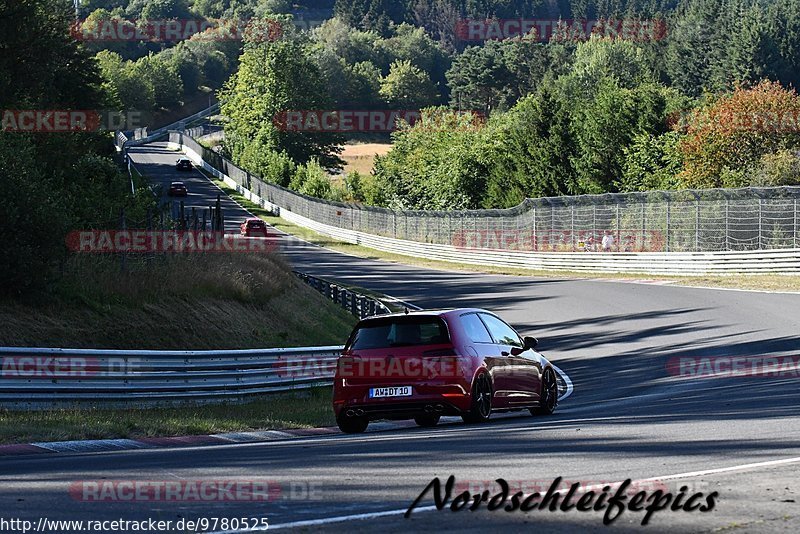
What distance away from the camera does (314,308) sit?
3288cm

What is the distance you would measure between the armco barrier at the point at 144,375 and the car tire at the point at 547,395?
17.8ft

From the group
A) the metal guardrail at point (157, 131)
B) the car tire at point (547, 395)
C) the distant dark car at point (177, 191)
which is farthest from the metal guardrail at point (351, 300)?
the metal guardrail at point (157, 131)

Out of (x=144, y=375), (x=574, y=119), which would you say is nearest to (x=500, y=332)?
(x=144, y=375)

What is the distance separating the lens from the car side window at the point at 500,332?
16078 millimetres

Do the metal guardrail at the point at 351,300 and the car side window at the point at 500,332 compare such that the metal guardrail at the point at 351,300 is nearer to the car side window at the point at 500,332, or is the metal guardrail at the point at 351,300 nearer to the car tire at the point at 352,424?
the car side window at the point at 500,332

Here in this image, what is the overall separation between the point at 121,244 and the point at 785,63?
120392 mm

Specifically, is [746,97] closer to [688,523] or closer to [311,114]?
[311,114]

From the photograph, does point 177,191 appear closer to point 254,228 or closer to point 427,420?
point 254,228

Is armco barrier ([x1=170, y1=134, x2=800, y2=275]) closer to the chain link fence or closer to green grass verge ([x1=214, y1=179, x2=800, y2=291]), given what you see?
green grass verge ([x1=214, y1=179, x2=800, y2=291])

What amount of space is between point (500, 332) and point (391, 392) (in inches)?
80.7

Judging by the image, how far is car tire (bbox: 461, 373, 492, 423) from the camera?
1502cm

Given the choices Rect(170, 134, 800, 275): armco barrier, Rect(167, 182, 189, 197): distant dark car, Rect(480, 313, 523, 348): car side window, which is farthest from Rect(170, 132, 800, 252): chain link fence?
Rect(167, 182, 189, 197): distant dark car

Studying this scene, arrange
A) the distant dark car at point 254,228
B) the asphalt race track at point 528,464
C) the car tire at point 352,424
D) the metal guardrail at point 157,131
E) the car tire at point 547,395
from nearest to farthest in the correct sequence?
1. the asphalt race track at point 528,464
2. the car tire at point 352,424
3. the car tire at point 547,395
4. the distant dark car at point 254,228
5. the metal guardrail at point 157,131

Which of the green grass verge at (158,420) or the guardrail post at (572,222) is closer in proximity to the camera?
the green grass verge at (158,420)
